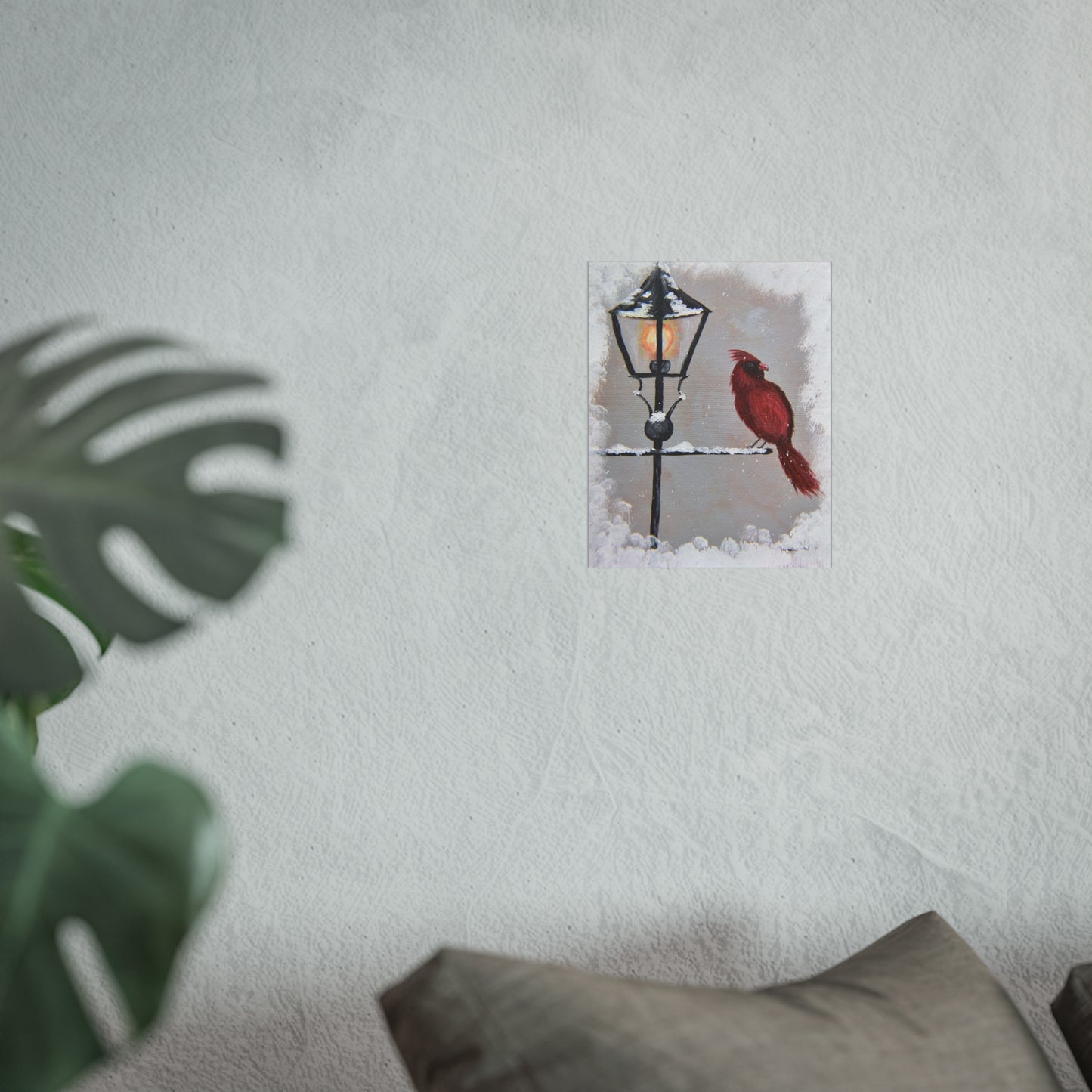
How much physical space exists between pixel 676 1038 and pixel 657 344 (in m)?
0.85

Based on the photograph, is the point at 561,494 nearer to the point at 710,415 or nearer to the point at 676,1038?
the point at 710,415

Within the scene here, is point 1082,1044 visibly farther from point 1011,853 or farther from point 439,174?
point 439,174

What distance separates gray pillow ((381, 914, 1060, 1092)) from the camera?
736 mm

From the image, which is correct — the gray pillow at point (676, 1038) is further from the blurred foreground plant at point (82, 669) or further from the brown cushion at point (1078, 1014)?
the blurred foreground plant at point (82, 669)

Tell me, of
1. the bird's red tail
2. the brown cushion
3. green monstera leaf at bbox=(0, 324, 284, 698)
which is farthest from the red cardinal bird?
green monstera leaf at bbox=(0, 324, 284, 698)

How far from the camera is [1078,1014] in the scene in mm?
1020

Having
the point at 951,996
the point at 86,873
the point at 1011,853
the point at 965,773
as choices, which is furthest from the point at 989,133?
the point at 86,873

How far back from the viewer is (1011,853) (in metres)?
1.29

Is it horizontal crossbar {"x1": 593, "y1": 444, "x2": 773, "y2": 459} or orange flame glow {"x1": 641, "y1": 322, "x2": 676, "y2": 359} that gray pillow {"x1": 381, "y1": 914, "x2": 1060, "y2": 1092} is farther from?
orange flame glow {"x1": 641, "y1": 322, "x2": 676, "y2": 359}

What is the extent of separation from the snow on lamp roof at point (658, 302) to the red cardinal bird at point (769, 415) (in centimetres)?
10

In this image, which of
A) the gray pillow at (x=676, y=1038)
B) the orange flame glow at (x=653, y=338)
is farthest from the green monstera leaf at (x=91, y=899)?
the orange flame glow at (x=653, y=338)

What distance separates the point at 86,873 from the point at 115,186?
3.77 feet

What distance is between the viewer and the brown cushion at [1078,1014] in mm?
996

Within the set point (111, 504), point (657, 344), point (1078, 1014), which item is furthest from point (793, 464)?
point (111, 504)
